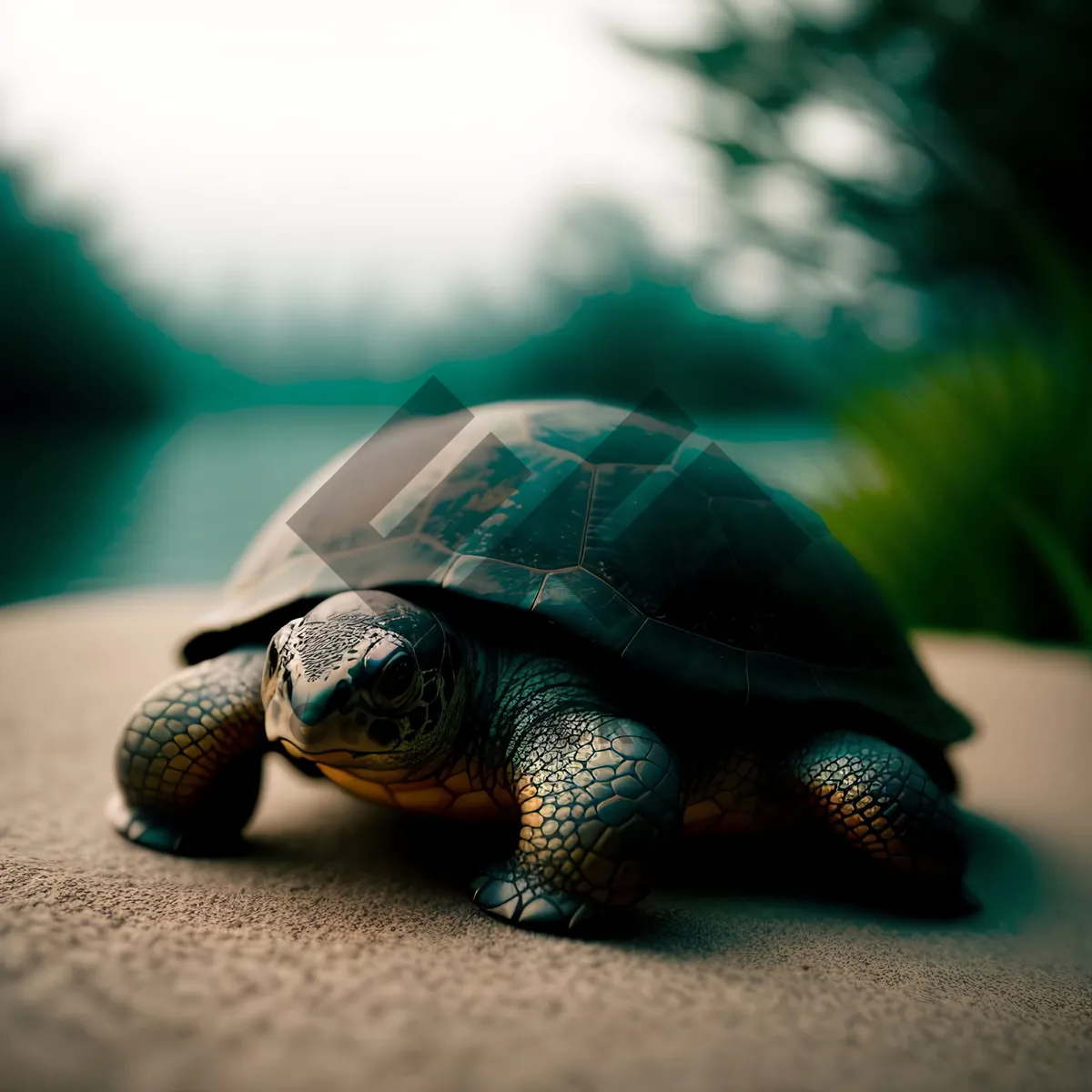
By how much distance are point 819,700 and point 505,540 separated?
513 millimetres

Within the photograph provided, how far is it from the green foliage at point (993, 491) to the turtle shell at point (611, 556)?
246 centimetres

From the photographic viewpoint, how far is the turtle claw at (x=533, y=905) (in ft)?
3.39

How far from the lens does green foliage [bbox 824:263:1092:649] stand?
3789mm

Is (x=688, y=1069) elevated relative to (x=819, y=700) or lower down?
lower down

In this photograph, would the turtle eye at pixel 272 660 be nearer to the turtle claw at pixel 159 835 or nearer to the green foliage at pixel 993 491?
the turtle claw at pixel 159 835

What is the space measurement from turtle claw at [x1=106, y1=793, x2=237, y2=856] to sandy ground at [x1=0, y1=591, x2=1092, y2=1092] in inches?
1.0

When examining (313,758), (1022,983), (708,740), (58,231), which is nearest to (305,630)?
(313,758)

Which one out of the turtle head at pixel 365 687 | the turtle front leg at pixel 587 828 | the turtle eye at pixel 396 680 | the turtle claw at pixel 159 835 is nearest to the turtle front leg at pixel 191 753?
the turtle claw at pixel 159 835

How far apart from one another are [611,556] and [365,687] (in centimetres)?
41

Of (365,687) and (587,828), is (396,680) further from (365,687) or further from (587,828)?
(587,828)

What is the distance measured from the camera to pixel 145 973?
2.69ft

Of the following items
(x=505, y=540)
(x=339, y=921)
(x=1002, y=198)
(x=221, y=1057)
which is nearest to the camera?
(x=221, y=1057)

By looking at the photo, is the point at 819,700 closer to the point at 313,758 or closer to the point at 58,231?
the point at 313,758

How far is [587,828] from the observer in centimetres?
104
